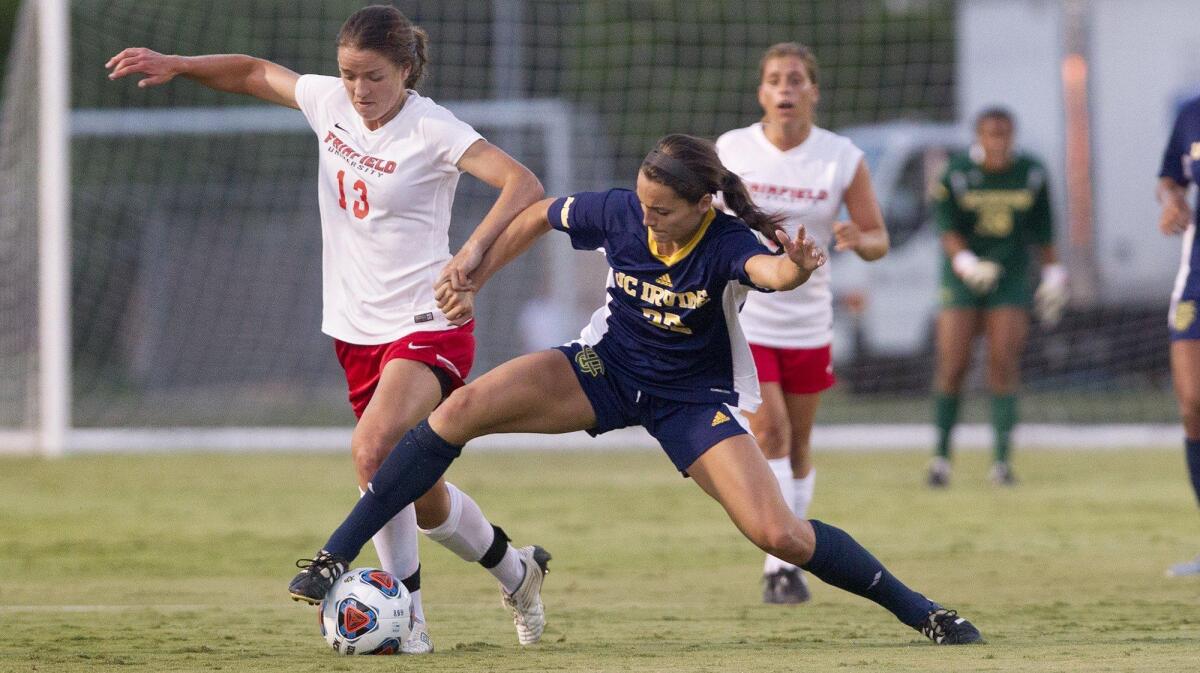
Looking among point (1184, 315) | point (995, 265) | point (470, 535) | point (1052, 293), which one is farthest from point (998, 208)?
point (470, 535)

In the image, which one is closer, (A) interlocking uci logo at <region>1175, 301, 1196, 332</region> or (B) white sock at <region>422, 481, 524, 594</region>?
(B) white sock at <region>422, 481, 524, 594</region>

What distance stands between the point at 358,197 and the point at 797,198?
2.11 meters

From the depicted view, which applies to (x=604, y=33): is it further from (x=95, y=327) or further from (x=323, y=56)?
(x=95, y=327)

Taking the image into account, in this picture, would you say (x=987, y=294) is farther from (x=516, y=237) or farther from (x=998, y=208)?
(x=516, y=237)

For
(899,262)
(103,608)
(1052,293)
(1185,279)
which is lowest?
(899,262)

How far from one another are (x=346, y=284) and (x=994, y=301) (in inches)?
259

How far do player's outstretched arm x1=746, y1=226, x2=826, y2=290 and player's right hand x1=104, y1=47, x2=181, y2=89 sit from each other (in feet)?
7.61

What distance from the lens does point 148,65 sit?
6293mm

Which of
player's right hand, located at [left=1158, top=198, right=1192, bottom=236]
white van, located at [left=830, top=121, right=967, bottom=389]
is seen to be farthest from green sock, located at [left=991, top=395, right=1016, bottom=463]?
white van, located at [left=830, top=121, right=967, bottom=389]

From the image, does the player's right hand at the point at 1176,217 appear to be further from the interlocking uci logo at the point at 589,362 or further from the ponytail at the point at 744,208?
the interlocking uci logo at the point at 589,362

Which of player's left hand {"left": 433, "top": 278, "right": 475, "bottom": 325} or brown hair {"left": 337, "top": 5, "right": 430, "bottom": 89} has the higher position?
brown hair {"left": 337, "top": 5, "right": 430, "bottom": 89}

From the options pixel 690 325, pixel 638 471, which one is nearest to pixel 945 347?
pixel 638 471

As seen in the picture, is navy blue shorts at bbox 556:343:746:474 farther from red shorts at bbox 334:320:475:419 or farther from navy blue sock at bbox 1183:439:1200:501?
navy blue sock at bbox 1183:439:1200:501

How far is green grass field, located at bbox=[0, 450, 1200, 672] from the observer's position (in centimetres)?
546
